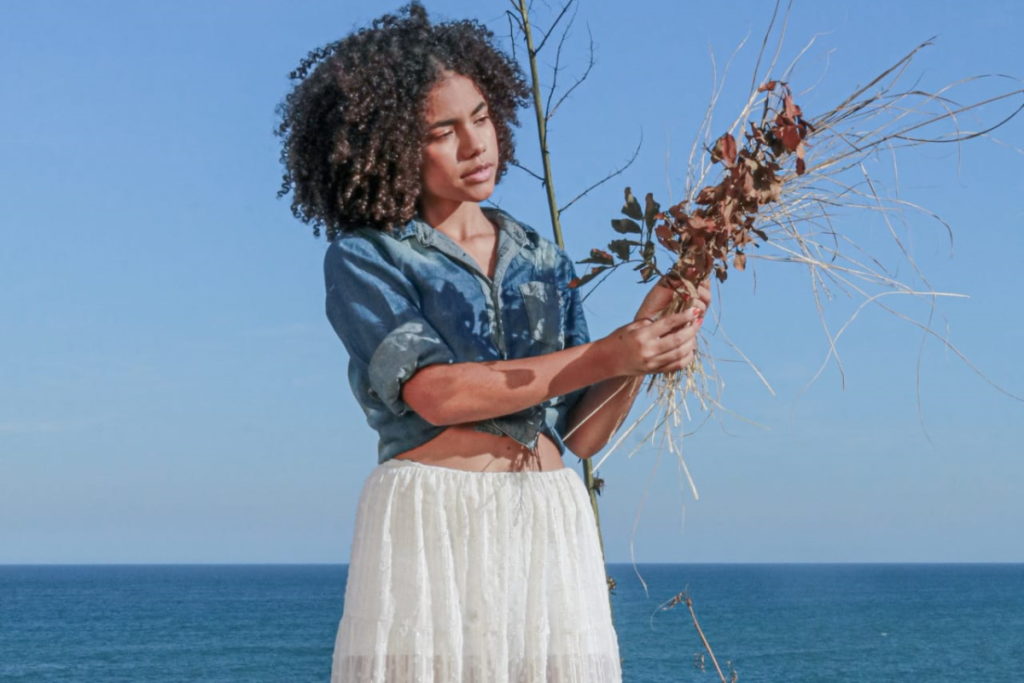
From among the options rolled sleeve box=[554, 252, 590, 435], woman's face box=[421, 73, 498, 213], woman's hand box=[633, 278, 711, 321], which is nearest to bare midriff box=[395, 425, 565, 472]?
rolled sleeve box=[554, 252, 590, 435]

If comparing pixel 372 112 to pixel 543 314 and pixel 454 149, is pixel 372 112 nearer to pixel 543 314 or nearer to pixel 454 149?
pixel 454 149

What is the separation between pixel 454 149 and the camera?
2.17 metres

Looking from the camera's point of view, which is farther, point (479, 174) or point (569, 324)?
point (569, 324)

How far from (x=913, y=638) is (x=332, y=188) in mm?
70514

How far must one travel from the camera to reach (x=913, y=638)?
67.2m

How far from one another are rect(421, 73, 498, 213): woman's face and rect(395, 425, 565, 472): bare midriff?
42 cm

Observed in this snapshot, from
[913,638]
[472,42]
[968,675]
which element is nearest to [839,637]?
[913,638]

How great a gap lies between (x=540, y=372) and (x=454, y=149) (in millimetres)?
472

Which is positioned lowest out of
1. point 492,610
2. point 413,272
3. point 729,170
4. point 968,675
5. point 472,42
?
point 968,675

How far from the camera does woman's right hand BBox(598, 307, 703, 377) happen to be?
1881 millimetres

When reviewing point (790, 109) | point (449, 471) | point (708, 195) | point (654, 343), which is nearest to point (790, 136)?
point (790, 109)

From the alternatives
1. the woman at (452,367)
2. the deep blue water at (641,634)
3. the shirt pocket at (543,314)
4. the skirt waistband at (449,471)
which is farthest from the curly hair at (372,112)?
the deep blue water at (641,634)

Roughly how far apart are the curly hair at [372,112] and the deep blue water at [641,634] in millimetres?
43074

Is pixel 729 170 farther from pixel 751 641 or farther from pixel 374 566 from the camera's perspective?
pixel 751 641
